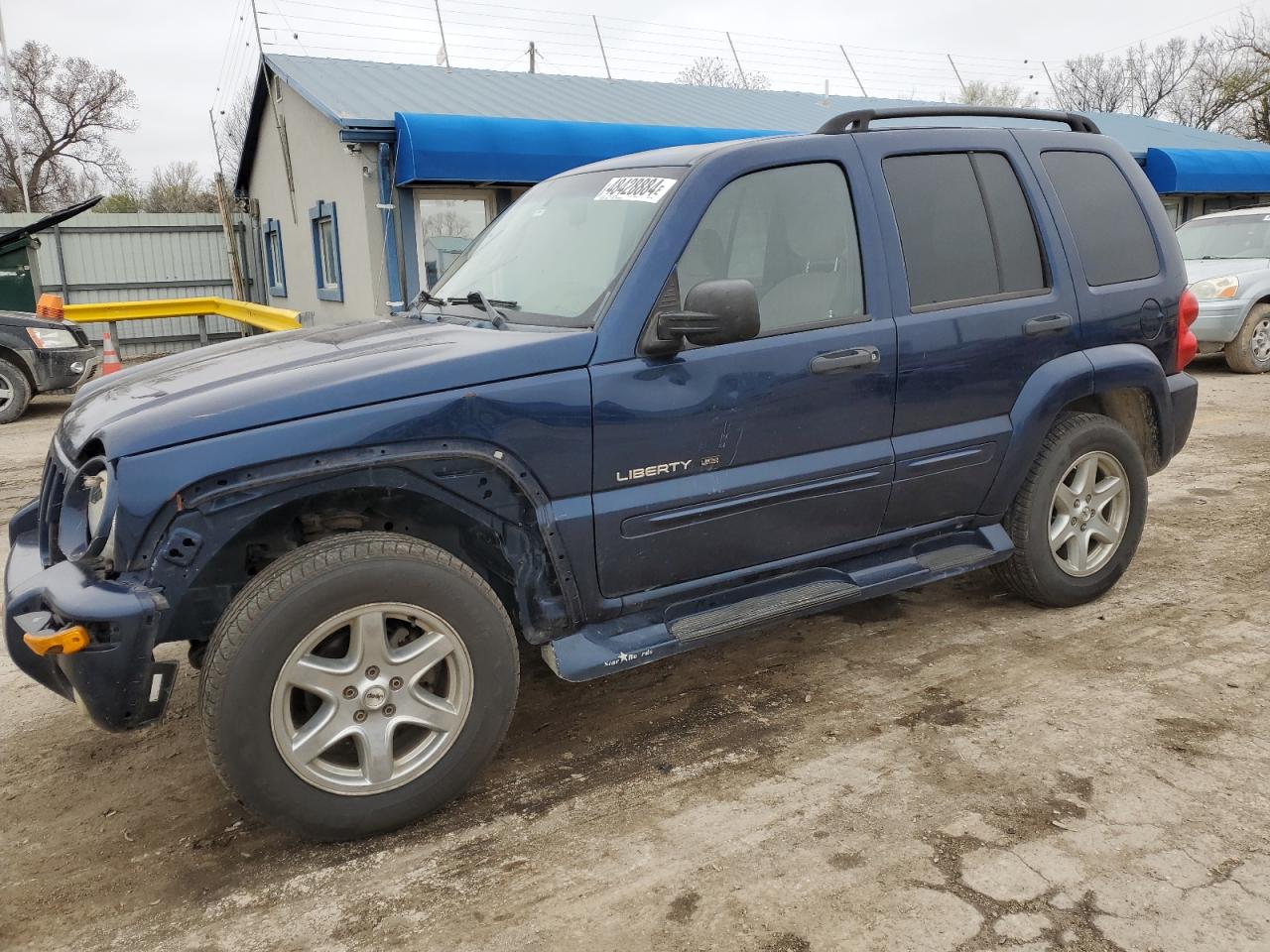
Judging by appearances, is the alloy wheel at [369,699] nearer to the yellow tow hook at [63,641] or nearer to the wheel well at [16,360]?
the yellow tow hook at [63,641]

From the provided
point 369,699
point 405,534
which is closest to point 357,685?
point 369,699

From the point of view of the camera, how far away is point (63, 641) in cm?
247

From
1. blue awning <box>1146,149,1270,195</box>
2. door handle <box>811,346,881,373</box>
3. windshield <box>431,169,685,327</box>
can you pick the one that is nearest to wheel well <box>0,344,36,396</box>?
windshield <box>431,169,685,327</box>

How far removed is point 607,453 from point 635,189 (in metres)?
1.06

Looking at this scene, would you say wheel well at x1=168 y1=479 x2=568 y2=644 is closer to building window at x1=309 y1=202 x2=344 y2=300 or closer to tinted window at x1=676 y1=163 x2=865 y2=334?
tinted window at x1=676 y1=163 x2=865 y2=334

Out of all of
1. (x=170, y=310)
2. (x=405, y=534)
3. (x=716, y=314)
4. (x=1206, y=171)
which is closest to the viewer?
(x=716, y=314)

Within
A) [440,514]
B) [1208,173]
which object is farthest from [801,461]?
[1208,173]

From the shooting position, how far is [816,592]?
3.51 metres

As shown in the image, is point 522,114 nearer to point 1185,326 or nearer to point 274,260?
point 274,260

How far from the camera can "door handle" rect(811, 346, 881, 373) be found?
3365 mm

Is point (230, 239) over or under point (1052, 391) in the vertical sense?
over

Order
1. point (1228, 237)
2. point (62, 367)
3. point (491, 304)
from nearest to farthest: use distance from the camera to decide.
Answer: point (491, 304), point (62, 367), point (1228, 237)

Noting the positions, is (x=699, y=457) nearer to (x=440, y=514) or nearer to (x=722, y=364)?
(x=722, y=364)

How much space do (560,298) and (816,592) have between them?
139cm
